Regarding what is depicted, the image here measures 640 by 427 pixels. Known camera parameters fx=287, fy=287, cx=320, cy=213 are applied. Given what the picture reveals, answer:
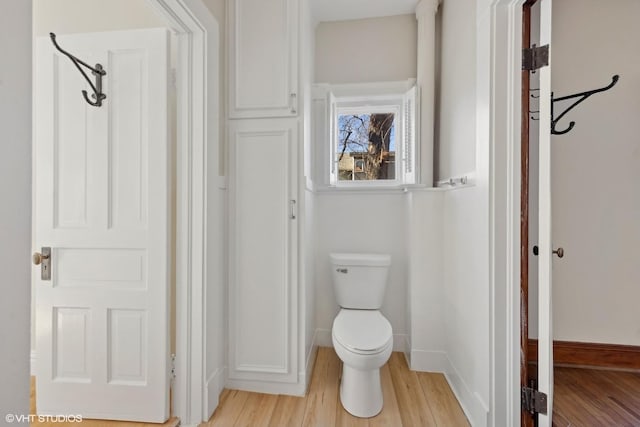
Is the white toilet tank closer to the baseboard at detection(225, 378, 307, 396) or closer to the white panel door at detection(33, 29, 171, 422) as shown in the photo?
the baseboard at detection(225, 378, 307, 396)

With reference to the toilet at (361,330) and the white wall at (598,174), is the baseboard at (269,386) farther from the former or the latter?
the white wall at (598,174)

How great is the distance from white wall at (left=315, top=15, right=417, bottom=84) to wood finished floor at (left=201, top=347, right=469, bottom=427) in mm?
2186

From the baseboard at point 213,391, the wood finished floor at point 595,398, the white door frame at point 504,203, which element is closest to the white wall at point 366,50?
the white door frame at point 504,203

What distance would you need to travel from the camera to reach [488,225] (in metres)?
1.30

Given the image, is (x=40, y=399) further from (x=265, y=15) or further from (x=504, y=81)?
(x=504, y=81)

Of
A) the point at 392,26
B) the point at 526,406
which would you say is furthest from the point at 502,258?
the point at 392,26

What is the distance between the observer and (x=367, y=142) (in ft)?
7.88

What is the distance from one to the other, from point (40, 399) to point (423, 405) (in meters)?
1.99

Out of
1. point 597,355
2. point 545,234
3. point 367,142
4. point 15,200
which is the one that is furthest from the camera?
point 367,142

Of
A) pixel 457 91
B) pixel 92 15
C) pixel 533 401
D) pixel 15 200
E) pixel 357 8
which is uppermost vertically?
pixel 357 8

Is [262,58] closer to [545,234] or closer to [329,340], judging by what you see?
[545,234]

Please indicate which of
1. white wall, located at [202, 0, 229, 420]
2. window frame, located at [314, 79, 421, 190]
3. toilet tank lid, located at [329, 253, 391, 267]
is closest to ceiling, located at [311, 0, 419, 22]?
window frame, located at [314, 79, 421, 190]

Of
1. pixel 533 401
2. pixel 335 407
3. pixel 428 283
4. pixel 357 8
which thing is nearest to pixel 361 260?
pixel 428 283

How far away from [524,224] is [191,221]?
1550 millimetres
